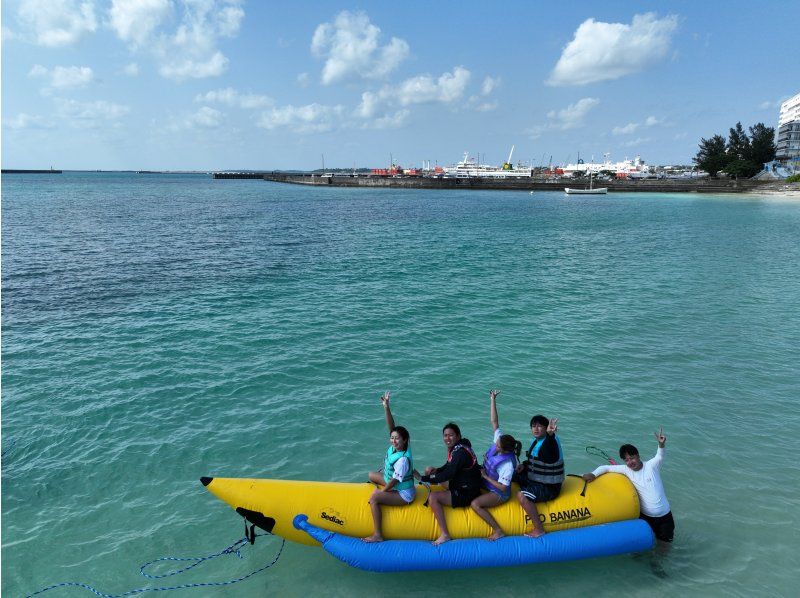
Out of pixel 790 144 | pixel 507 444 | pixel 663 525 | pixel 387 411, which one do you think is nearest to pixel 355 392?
pixel 387 411

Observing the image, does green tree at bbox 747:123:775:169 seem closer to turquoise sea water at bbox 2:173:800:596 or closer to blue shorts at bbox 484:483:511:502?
turquoise sea water at bbox 2:173:800:596

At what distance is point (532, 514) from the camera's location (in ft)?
22.1

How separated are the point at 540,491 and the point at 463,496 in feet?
3.56

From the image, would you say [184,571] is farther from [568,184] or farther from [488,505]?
[568,184]

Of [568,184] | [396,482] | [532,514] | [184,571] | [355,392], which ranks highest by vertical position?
[568,184]

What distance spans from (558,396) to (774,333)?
947 centimetres

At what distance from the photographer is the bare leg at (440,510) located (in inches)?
259

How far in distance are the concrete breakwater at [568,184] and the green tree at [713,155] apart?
6947 millimetres

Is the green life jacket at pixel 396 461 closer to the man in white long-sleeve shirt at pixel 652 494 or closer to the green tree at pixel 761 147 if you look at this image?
the man in white long-sleeve shirt at pixel 652 494

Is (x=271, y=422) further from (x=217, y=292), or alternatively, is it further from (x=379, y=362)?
(x=217, y=292)

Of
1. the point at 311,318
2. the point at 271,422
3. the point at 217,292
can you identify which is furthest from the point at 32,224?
the point at 271,422

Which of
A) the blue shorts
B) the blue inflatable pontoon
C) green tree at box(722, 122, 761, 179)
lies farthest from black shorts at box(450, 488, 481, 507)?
green tree at box(722, 122, 761, 179)

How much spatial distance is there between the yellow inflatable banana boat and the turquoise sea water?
710 mm

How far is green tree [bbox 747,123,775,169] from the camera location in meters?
106
